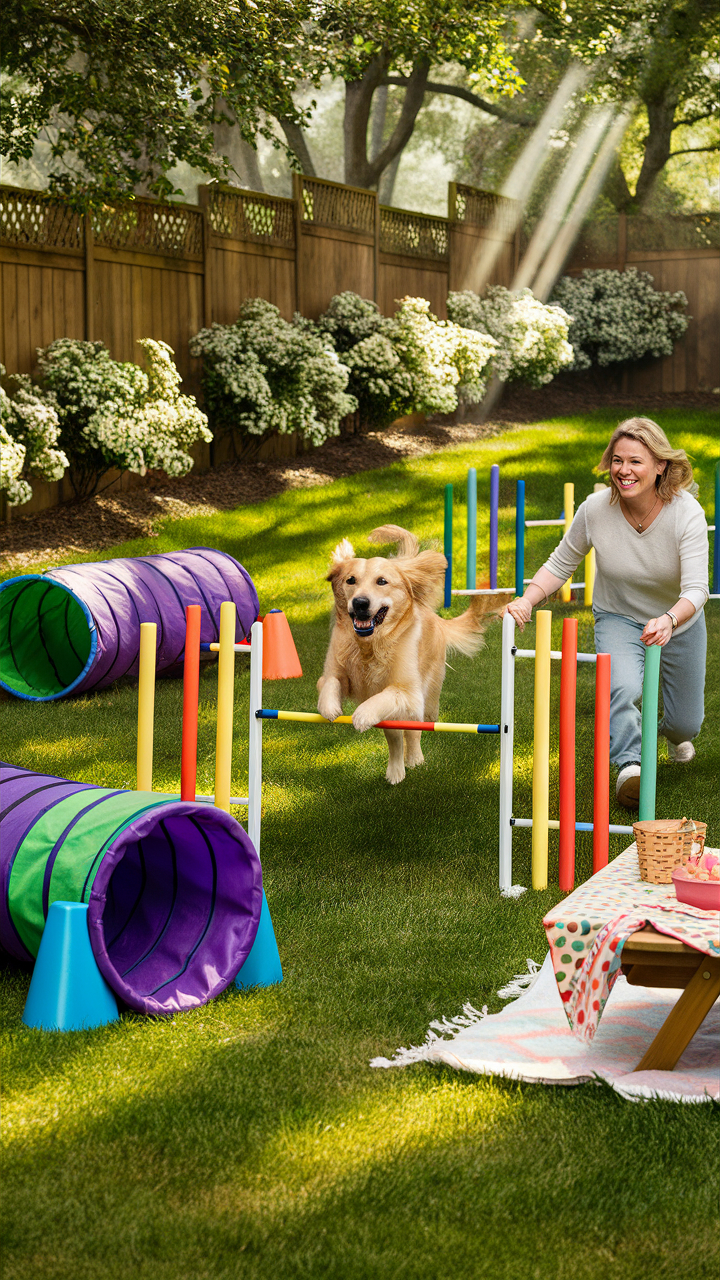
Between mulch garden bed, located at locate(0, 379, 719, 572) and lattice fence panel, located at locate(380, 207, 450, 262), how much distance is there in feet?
8.47

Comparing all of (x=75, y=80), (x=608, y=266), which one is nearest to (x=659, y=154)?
(x=608, y=266)

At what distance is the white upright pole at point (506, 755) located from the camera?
482 centimetres

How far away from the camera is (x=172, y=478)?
44.8ft

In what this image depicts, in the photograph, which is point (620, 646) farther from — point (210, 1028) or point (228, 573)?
point (228, 573)

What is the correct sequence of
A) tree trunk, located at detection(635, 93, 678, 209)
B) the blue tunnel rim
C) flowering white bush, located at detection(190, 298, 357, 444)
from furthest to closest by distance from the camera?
1. tree trunk, located at detection(635, 93, 678, 209)
2. flowering white bush, located at detection(190, 298, 357, 444)
3. the blue tunnel rim

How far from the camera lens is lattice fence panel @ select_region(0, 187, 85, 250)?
11438mm

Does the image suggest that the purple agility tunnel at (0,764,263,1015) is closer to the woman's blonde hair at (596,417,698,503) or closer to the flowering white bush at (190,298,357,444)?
the woman's blonde hair at (596,417,698,503)

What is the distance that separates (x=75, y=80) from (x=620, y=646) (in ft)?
23.4

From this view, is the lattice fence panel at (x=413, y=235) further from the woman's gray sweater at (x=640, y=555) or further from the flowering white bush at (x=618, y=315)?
the woman's gray sweater at (x=640, y=555)

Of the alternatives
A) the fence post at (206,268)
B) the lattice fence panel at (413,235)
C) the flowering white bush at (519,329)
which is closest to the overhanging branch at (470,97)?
the lattice fence panel at (413,235)

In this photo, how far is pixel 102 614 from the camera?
7.75 meters

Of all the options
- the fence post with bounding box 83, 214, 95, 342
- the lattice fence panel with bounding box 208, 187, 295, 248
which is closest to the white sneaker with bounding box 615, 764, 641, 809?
the fence post with bounding box 83, 214, 95, 342

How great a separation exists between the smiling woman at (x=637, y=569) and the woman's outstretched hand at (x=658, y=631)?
1.12 feet

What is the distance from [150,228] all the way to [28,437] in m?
3.85
